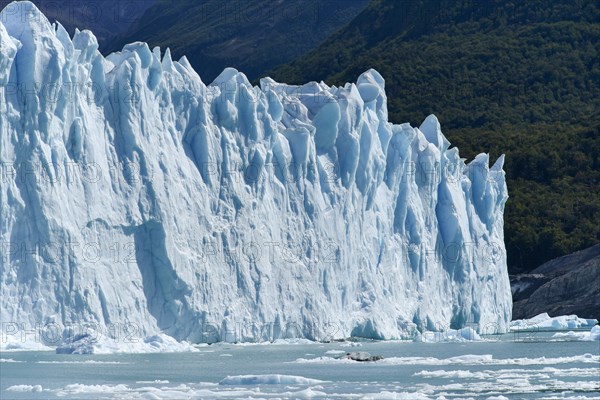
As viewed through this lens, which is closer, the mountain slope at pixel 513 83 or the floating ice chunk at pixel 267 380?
the floating ice chunk at pixel 267 380

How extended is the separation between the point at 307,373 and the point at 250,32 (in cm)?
11947

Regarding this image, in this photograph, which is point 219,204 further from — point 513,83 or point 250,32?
point 250,32

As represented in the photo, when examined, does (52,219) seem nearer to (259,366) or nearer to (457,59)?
(259,366)

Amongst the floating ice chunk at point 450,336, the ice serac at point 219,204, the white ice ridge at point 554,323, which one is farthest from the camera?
the white ice ridge at point 554,323

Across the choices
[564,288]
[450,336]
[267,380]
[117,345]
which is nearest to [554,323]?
[564,288]

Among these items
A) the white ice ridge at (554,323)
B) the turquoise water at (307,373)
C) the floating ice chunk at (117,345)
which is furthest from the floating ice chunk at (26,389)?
the white ice ridge at (554,323)

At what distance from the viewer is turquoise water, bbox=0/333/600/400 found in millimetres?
25234

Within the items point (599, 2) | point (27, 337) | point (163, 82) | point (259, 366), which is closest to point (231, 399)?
point (259, 366)

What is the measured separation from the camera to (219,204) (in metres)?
36.8

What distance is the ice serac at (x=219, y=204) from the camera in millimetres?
31766

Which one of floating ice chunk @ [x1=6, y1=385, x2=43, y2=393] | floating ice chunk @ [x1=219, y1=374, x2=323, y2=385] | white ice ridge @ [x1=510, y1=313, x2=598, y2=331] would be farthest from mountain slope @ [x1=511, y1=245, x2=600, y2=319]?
floating ice chunk @ [x1=6, y1=385, x2=43, y2=393]

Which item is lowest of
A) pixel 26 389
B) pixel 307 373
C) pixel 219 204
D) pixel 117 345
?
pixel 26 389

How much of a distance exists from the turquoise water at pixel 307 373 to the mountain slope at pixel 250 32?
9970cm

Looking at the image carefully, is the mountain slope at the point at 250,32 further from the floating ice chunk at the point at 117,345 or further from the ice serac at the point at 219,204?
the floating ice chunk at the point at 117,345
